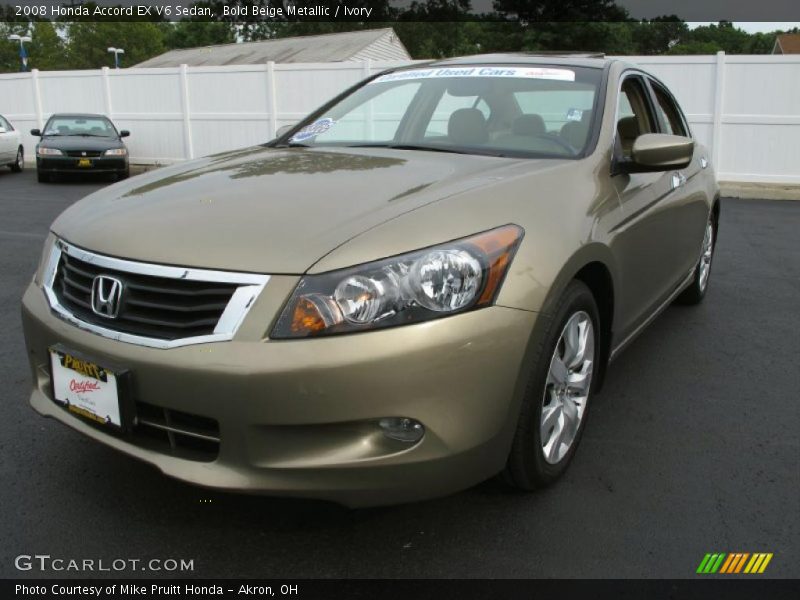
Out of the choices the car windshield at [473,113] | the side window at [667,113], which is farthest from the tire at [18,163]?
the side window at [667,113]

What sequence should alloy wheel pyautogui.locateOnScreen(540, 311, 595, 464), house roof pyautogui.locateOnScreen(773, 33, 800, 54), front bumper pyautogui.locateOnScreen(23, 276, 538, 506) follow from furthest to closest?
1. house roof pyautogui.locateOnScreen(773, 33, 800, 54)
2. alloy wheel pyautogui.locateOnScreen(540, 311, 595, 464)
3. front bumper pyautogui.locateOnScreen(23, 276, 538, 506)

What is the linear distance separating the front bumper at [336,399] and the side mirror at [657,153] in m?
1.18

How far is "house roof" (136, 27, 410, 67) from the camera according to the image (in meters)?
28.9

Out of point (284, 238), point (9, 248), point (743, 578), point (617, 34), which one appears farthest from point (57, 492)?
point (617, 34)

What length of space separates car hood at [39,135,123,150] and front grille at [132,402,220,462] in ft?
44.3

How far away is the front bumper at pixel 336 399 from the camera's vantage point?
194 cm

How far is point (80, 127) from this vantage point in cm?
1523

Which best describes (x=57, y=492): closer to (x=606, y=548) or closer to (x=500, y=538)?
(x=500, y=538)

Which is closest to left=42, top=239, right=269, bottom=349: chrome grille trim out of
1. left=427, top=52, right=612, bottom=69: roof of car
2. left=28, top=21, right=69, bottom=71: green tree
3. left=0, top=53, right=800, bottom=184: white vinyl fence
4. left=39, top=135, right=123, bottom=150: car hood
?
left=427, top=52, right=612, bottom=69: roof of car

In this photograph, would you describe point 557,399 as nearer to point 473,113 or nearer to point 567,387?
point 567,387

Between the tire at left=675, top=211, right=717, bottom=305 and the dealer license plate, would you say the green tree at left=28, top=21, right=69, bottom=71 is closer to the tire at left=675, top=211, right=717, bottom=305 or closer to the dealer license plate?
the tire at left=675, top=211, right=717, bottom=305

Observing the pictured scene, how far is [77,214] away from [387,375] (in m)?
1.42

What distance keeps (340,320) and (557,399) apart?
40.0 inches

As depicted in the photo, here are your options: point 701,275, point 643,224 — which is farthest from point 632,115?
point 701,275
